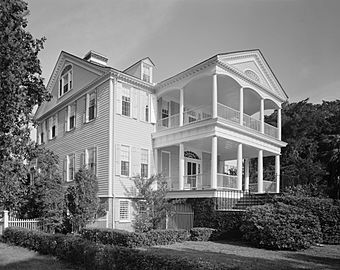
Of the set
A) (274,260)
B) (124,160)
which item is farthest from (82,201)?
(274,260)

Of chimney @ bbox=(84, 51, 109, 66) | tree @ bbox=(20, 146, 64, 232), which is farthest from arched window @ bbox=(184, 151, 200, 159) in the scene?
chimney @ bbox=(84, 51, 109, 66)

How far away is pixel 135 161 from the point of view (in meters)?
20.5

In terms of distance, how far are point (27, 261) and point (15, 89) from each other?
19.6 feet

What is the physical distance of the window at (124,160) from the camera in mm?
19828

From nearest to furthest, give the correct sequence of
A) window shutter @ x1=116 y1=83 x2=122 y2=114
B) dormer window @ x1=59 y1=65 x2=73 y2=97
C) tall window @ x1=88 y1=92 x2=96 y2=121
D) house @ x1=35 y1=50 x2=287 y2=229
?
1. house @ x1=35 y1=50 x2=287 y2=229
2. window shutter @ x1=116 y1=83 x2=122 y2=114
3. tall window @ x1=88 y1=92 x2=96 y2=121
4. dormer window @ x1=59 y1=65 x2=73 y2=97

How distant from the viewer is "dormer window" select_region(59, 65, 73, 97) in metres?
24.8

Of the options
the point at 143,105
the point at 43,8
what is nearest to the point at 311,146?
the point at 143,105

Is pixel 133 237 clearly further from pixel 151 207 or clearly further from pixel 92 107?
pixel 92 107

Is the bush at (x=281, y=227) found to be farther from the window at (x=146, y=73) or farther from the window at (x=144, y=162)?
the window at (x=146, y=73)

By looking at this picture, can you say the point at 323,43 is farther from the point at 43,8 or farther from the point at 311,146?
the point at 311,146

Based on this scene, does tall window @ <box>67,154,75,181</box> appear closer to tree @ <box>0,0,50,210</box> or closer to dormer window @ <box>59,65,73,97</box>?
dormer window @ <box>59,65,73,97</box>

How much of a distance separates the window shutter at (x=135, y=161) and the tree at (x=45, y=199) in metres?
4.07

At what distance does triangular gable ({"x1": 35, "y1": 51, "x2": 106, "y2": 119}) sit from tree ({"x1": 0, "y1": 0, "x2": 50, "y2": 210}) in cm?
641

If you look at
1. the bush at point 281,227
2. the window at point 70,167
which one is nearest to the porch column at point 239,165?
the bush at point 281,227
